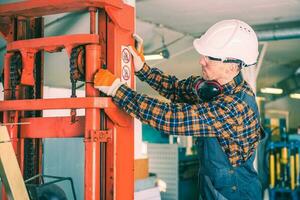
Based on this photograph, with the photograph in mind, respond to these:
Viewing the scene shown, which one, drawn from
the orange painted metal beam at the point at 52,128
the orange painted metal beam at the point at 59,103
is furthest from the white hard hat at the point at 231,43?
the orange painted metal beam at the point at 52,128

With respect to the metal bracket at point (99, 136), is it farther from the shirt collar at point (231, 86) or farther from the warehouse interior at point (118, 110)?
the shirt collar at point (231, 86)

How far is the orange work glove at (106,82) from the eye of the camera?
2281 millimetres

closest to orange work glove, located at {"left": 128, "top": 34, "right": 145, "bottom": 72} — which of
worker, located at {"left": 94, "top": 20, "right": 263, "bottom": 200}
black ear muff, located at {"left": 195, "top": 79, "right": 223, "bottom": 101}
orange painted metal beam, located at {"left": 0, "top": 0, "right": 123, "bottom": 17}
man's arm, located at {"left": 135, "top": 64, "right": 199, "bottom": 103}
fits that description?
worker, located at {"left": 94, "top": 20, "right": 263, "bottom": 200}

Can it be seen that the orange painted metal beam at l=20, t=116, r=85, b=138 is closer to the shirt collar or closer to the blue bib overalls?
the blue bib overalls

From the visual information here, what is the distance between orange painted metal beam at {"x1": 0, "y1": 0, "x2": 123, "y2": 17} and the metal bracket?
702 millimetres

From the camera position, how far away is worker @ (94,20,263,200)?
2.31 m

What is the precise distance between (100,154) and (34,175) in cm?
66

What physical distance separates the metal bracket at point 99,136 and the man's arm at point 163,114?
171mm

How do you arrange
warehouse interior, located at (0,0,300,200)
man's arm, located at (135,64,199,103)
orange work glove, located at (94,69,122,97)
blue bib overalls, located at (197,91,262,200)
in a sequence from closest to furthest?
orange work glove, located at (94,69,122,97) → warehouse interior, located at (0,0,300,200) → blue bib overalls, located at (197,91,262,200) → man's arm, located at (135,64,199,103)

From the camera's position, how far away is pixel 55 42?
2.40 m

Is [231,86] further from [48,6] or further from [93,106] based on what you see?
[48,6]

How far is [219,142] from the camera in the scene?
2535mm

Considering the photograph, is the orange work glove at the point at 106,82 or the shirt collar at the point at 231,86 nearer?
the orange work glove at the point at 106,82

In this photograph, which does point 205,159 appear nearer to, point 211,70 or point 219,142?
point 219,142
